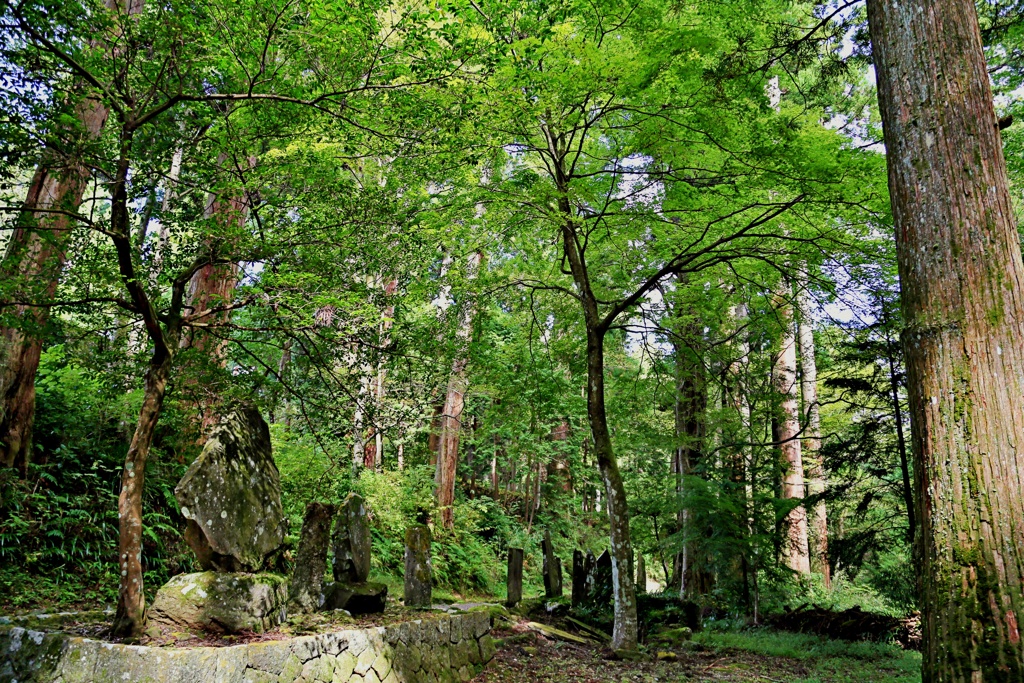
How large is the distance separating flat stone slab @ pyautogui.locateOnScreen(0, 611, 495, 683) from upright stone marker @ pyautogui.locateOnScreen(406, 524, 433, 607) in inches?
38.7

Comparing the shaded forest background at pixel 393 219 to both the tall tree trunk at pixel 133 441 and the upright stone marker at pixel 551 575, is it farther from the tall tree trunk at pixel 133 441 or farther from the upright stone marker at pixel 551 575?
the upright stone marker at pixel 551 575

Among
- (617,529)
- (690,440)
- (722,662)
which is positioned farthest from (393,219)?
(722,662)

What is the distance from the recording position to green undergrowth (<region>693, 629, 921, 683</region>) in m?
5.94

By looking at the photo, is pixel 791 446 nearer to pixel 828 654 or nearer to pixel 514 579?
pixel 828 654

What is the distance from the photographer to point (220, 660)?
3.93 m

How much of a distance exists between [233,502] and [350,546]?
1.43 m

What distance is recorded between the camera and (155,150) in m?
5.28

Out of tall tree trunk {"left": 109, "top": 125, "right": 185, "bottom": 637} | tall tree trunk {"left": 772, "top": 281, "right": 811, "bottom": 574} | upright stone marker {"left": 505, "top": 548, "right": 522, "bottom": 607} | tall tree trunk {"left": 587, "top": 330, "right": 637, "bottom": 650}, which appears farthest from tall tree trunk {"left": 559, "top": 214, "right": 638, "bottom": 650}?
tall tree trunk {"left": 772, "top": 281, "right": 811, "bottom": 574}

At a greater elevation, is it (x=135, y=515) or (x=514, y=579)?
(x=135, y=515)

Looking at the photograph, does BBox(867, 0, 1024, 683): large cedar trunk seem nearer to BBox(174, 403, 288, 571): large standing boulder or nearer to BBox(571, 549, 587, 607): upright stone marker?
BBox(174, 403, 288, 571): large standing boulder

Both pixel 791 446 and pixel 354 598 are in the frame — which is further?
pixel 791 446

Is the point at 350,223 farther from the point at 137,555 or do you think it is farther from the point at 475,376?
the point at 475,376

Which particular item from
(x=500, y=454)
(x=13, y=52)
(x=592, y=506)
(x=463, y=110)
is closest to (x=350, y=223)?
(x=463, y=110)

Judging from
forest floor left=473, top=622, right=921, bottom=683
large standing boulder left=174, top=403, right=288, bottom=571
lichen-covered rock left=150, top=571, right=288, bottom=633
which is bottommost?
forest floor left=473, top=622, right=921, bottom=683
